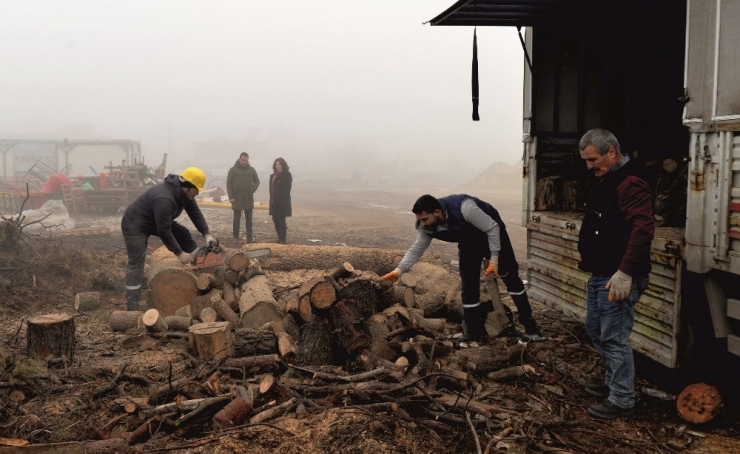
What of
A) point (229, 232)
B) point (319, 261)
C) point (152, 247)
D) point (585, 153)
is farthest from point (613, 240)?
point (229, 232)

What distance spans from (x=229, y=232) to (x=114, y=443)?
1183cm

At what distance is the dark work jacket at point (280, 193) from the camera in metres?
12.2

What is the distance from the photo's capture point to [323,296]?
5.13 metres

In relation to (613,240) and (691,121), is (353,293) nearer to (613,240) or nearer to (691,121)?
(613,240)

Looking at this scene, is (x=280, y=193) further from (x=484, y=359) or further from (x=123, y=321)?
(x=484, y=359)

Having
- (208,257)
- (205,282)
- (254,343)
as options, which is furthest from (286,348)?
(208,257)

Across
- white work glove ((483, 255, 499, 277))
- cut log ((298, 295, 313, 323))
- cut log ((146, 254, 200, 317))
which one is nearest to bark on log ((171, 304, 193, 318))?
cut log ((146, 254, 200, 317))

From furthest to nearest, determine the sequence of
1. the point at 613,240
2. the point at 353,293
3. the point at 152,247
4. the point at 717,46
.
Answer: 1. the point at 152,247
2. the point at 353,293
3. the point at 613,240
4. the point at 717,46

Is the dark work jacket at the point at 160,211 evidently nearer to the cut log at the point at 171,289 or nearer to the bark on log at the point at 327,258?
the cut log at the point at 171,289

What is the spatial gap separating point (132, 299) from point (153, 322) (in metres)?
1.49

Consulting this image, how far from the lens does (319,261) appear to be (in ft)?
29.3

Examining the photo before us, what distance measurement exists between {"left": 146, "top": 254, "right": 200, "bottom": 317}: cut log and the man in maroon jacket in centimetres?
468

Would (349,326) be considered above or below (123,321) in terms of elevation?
above

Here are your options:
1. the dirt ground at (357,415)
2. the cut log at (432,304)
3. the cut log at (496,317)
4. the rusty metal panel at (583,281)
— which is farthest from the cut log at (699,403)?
the cut log at (432,304)
